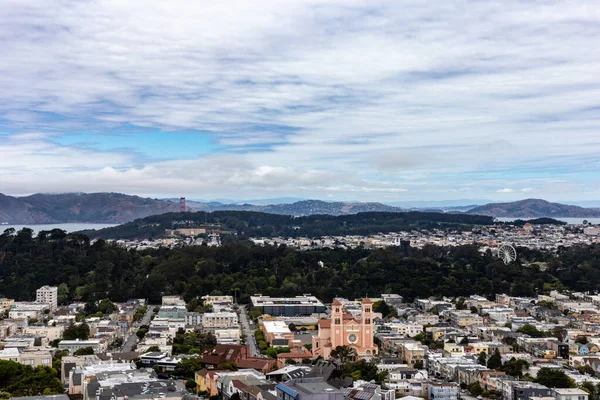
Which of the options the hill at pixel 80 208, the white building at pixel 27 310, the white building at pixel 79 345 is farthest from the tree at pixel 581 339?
the hill at pixel 80 208

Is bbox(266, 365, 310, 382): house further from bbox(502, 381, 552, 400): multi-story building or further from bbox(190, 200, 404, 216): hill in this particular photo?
bbox(190, 200, 404, 216): hill

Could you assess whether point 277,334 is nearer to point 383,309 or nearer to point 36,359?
point 36,359

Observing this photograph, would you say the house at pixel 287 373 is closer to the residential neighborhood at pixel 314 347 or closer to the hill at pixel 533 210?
the residential neighborhood at pixel 314 347

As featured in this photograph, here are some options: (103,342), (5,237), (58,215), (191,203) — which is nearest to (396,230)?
(5,237)

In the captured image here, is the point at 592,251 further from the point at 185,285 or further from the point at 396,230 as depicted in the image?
the point at 396,230

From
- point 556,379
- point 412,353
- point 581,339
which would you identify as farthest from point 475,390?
point 581,339
